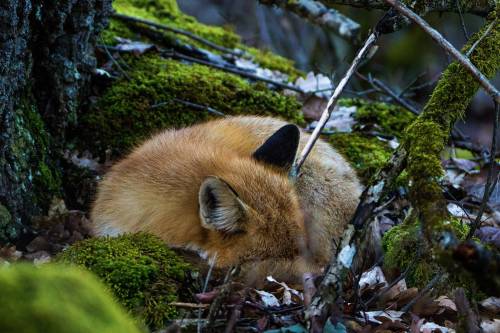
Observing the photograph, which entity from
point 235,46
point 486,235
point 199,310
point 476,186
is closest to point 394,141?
point 476,186

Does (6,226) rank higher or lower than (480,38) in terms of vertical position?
lower

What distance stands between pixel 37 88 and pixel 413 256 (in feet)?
12.1

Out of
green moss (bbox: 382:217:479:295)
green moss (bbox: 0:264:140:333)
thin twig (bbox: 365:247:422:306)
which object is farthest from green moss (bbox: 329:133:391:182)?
green moss (bbox: 0:264:140:333)

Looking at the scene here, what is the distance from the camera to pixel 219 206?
14.1ft

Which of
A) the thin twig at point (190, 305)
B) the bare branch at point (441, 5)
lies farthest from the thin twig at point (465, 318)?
the bare branch at point (441, 5)

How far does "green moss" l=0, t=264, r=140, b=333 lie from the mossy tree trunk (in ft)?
10.4

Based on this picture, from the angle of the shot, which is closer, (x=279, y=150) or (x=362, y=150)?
(x=279, y=150)

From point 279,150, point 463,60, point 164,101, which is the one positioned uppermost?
point 463,60

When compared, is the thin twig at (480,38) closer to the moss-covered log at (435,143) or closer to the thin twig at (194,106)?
the moss-covered log at (435,143)

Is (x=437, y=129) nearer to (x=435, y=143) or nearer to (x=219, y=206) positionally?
(x=435, y=143)

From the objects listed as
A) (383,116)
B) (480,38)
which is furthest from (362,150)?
(480,38)

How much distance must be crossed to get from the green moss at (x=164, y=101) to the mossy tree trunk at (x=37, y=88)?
1.43 feet

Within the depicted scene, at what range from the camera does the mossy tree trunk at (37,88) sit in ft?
16.6

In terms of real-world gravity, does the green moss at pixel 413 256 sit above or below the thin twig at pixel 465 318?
below
